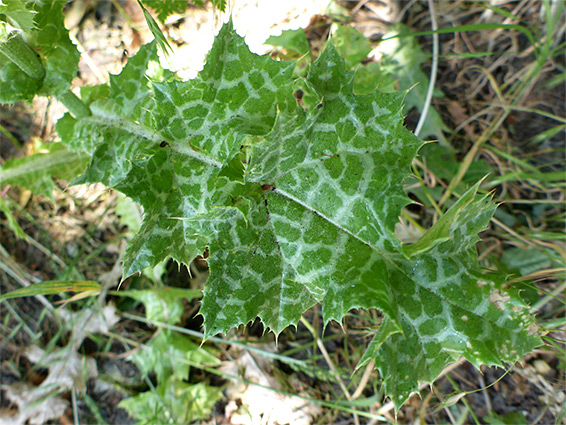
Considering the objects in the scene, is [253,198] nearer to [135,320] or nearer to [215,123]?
[215,123]

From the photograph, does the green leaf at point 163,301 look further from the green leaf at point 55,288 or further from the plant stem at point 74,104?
the plant stem at point 74,104

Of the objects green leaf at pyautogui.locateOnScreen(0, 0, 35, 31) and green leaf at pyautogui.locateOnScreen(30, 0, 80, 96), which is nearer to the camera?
green leaf at pyautogui.locateOnScreen(0, 0, 35, 31)

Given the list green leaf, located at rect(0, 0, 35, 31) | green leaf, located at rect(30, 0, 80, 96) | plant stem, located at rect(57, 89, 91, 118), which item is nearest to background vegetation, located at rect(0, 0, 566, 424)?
plant stem, located at rect(57, 89, 91, 118)

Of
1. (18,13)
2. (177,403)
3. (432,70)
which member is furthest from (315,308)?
(18,13)

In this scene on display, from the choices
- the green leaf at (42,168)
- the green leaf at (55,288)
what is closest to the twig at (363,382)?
the green leaf at (55,288)

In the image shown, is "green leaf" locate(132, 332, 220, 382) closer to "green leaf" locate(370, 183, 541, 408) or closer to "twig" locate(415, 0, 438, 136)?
"green leaf" locate(370, 183, 541, 408)
